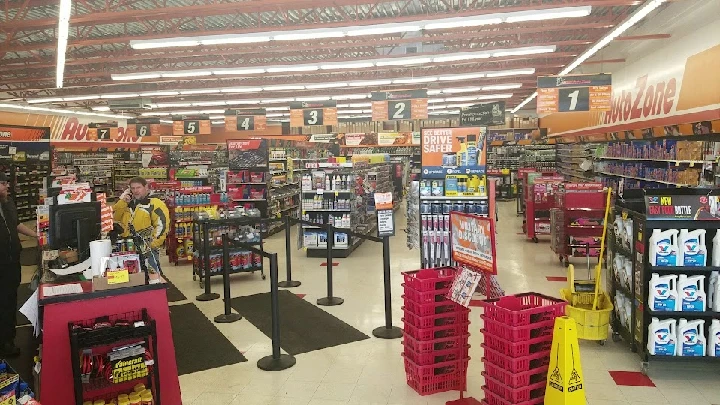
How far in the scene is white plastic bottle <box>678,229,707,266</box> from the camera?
440 cm

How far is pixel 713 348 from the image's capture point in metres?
4.34

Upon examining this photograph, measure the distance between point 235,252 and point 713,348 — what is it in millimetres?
6310

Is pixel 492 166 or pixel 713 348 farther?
pixel 492 166

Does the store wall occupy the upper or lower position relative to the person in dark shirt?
upper

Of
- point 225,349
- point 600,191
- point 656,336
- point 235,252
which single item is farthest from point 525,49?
point 225,349

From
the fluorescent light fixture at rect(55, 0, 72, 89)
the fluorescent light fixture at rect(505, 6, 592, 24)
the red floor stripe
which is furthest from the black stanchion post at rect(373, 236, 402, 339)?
the fluorescent light fixture at rect(55, 0, 72, 89)

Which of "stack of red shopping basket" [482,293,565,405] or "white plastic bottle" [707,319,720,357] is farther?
"white plastic bottle" [707,319,720,357]

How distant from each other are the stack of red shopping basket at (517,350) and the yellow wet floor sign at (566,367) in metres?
0.16

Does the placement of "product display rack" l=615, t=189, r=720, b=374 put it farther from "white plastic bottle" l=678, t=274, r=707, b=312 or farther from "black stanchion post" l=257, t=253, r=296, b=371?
"black stanchion post" l=257, t=253, r=296, b=371

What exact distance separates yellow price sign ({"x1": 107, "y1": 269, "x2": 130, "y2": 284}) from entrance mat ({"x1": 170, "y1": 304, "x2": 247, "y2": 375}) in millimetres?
1605

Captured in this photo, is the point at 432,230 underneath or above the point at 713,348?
above

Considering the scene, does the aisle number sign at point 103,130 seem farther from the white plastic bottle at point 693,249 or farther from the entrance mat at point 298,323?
the white plastic bottle at point 693,249

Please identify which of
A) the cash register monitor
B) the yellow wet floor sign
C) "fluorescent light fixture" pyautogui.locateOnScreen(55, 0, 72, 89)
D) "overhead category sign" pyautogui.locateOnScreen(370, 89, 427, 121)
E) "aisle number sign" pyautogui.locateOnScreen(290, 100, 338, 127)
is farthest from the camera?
"aisle number sign" pyautogui.locateOnScreen(290, 100, 338, 127)

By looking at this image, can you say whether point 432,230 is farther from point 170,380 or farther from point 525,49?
point 525,49
